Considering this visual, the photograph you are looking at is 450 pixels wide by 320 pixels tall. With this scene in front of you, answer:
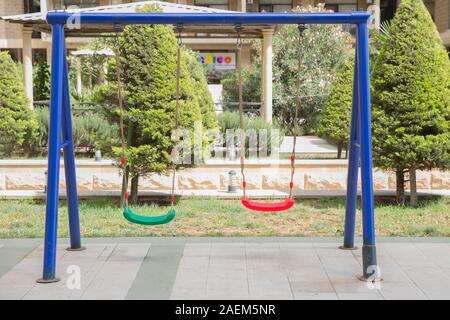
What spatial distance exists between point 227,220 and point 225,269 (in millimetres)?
3122

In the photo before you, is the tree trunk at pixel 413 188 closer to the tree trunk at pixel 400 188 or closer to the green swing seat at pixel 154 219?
the tree trunk at pixel 400 188

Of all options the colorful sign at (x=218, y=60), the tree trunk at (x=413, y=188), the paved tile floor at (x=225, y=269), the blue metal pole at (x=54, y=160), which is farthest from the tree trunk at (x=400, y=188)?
the colorful sign at (x=218, y=60)

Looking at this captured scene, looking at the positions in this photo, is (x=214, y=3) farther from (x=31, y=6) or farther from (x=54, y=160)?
(x=54, y=160)

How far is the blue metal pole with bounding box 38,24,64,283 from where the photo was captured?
5.58 metres

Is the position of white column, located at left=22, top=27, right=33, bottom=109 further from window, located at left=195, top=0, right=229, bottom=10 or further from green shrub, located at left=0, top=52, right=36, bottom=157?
Answer: window, located at left=195, top=0, right=229, bottom=10

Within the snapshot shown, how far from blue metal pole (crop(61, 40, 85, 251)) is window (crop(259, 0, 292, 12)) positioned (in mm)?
31202

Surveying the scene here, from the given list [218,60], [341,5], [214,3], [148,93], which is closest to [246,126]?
[148,93]

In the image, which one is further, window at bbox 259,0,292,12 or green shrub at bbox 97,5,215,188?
window at bbox 259,0,292,12

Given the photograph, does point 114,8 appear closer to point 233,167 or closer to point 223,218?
point 233,167

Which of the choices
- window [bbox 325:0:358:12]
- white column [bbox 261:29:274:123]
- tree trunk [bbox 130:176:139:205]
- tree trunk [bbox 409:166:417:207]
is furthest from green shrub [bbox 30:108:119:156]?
window [bbox 325:0:358:12]

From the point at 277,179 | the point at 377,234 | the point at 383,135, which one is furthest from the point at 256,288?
the point at 277,179

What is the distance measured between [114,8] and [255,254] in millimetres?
10574

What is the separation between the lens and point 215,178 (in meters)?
11.5
